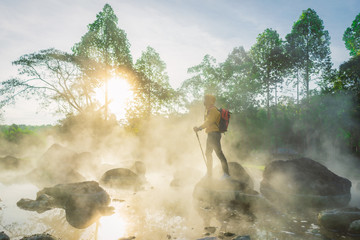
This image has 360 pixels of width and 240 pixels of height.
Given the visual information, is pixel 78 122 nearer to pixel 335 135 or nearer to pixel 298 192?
pixel 298 192

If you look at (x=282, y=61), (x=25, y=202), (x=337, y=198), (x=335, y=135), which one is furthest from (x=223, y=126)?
(x=282, y=61)

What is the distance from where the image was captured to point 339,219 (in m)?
4.43

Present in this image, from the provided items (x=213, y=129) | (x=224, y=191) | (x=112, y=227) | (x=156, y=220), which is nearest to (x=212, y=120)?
(x=213, y=129)

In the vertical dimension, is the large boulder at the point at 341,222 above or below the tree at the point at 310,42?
below

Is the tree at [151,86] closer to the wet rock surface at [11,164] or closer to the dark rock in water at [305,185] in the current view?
the wet rock surface at [11,164]

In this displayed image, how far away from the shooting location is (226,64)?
31891 mm

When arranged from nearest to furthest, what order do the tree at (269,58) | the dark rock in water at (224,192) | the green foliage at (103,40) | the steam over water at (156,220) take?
the steam over water at (156,220)
the dark rock in water at (224,192)
the green foliage at (103,40)
the tree at (269,58)

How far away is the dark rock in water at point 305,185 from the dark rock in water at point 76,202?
5068 millimetres

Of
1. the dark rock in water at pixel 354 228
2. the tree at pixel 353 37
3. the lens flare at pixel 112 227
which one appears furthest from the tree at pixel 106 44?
the tree at pixel 353 37

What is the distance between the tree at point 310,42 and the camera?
22.5 m

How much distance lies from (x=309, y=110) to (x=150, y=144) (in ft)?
47.6

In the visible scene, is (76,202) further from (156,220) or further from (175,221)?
(175,221)

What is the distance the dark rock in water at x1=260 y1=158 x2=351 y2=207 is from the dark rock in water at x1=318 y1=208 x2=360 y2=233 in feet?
6.26

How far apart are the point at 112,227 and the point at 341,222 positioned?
4387 mm
